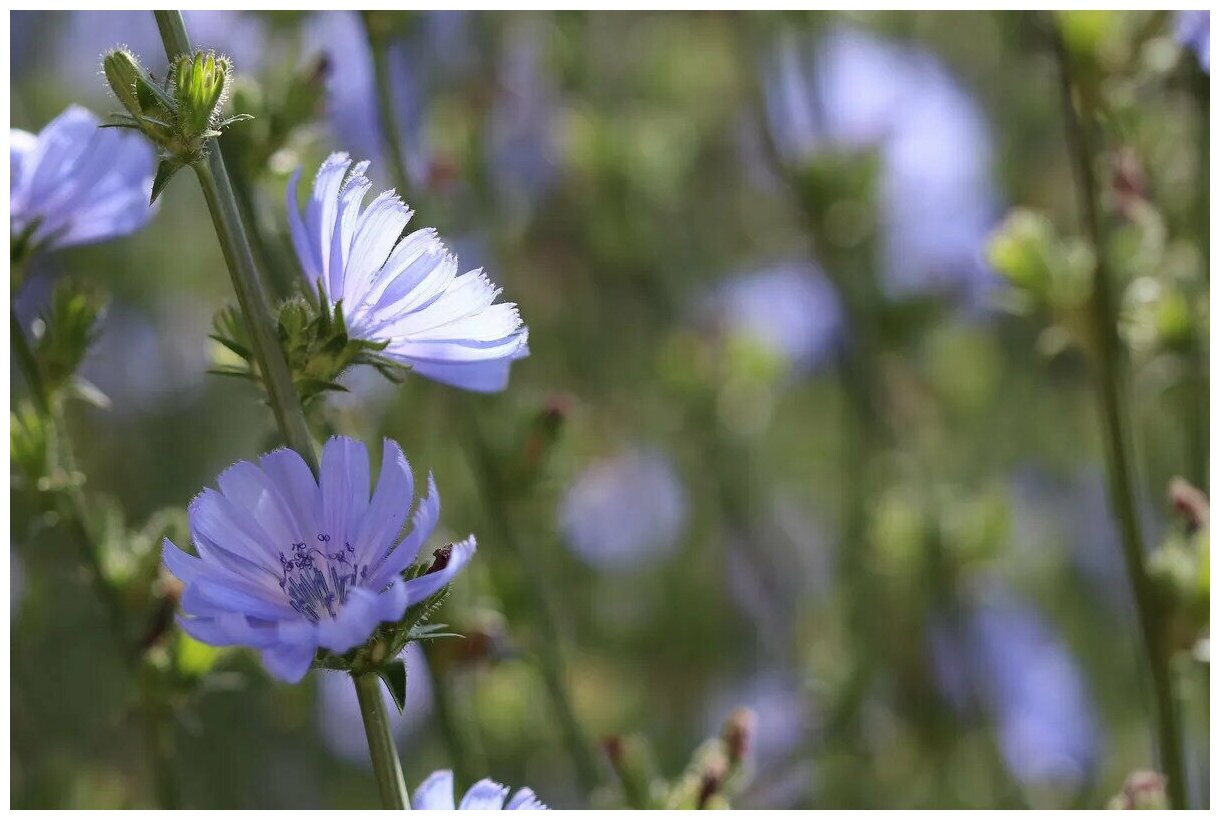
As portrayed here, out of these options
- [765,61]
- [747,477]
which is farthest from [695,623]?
[765,61]

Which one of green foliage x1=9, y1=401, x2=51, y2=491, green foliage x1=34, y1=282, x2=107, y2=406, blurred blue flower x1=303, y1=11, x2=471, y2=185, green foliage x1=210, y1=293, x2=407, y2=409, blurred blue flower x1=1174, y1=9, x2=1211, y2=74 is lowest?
green foliage x1=9, y1=401, x2=51, y2=491

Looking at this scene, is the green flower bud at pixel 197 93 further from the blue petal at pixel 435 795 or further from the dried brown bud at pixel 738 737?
the dried brown bud at pixel 738 737

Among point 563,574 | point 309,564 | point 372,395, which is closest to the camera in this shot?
point 309,564

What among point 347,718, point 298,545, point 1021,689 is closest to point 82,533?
point 298,545

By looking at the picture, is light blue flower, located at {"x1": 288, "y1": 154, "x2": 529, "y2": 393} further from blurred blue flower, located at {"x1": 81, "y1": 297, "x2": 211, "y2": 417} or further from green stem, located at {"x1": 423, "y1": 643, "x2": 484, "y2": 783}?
blurred blue flower, located at {"x1": 81, "y1": 297, "x2": 211, "y2": 417}

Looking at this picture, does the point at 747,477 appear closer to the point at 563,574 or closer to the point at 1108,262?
the point at 563,574

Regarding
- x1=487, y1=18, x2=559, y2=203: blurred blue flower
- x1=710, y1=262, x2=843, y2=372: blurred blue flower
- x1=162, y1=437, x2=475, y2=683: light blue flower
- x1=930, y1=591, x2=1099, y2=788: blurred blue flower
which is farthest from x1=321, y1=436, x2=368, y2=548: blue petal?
x1=487, y1=18, x2=559, y2=203: blurred blue flower

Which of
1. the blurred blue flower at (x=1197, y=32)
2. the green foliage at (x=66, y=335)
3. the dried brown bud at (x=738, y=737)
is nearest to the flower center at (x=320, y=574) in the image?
the green foliage at (x=66, y=335)
